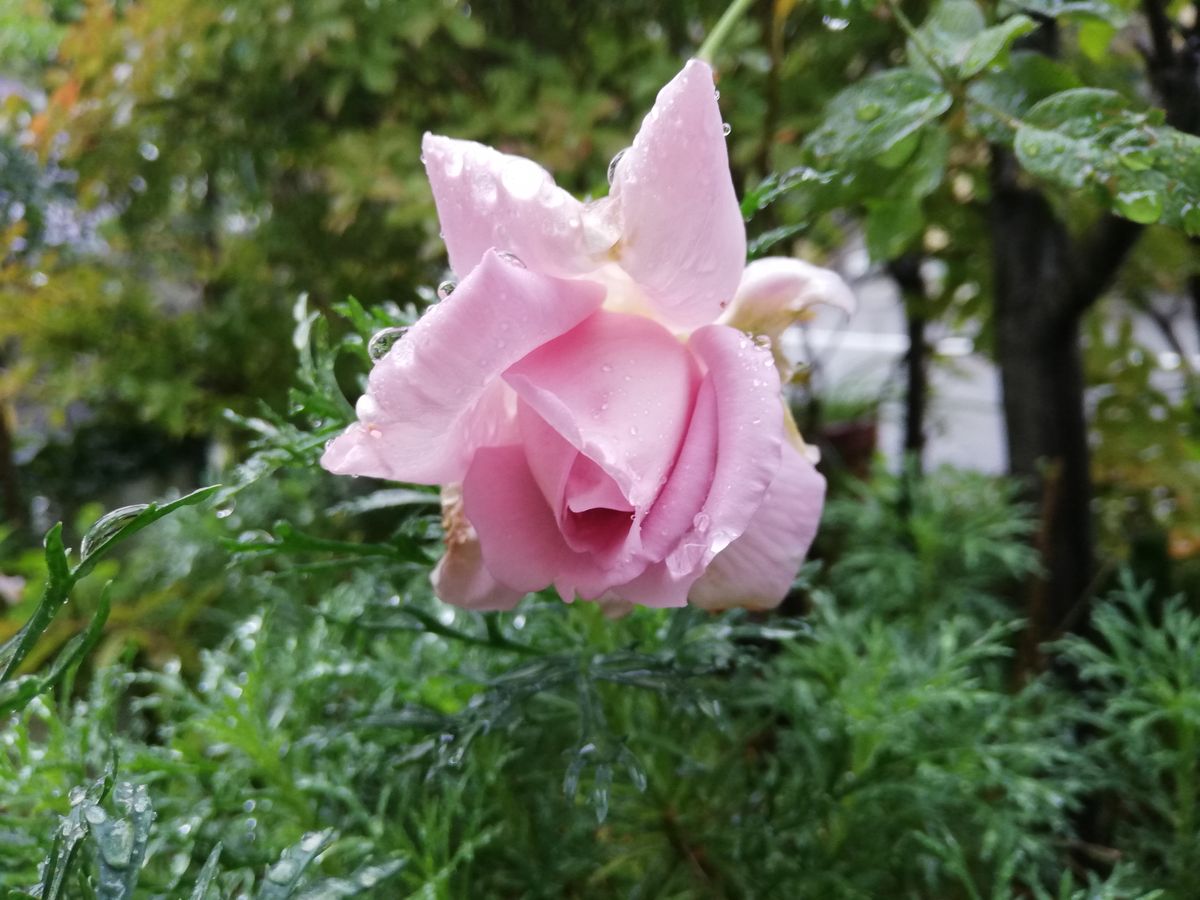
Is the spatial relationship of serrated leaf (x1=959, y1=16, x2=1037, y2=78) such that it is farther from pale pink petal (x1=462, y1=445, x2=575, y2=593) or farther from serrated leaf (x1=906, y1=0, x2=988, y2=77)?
pale pink petal (x1=462, y1=445, x2=575, y2=593)

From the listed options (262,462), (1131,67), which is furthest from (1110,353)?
(262,462)

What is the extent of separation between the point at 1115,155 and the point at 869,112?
0.09 metres

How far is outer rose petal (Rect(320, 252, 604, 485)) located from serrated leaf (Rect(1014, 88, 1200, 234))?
0.58ft

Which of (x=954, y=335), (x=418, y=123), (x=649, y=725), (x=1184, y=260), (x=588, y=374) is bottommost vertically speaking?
(x=954, y=335)

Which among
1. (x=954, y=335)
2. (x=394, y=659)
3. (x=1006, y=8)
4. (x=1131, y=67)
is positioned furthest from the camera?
(x=954, y=335)

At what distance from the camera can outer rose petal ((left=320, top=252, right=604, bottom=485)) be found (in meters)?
0.19

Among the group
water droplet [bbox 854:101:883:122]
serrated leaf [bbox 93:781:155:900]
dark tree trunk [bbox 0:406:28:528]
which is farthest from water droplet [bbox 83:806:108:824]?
dark tree trunk [bbox 0:406:28:528]

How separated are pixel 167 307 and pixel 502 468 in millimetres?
1091

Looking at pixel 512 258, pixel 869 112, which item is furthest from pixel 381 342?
pixel 869 112

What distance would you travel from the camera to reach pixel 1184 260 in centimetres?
75

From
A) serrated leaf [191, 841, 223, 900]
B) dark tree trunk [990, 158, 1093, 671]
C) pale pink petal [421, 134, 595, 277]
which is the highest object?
pale pink petal [421, 134, 595, 277]

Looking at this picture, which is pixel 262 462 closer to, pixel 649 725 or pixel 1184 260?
pixel 649 725

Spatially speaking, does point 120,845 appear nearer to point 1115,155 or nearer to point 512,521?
point 512,521

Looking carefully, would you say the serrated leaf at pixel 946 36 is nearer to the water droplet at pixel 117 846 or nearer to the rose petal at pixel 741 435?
the rose petal at pixel 741 435
